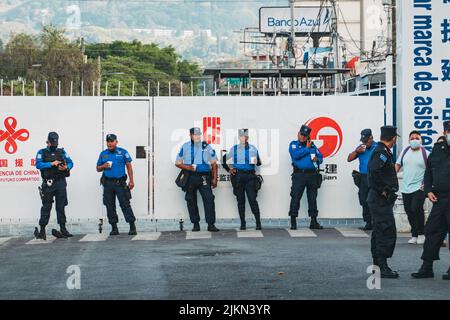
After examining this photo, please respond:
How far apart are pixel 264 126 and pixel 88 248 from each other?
5.05m

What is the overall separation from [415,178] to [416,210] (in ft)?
1.72

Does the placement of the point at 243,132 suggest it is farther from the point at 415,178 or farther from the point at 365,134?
the point at 415,178

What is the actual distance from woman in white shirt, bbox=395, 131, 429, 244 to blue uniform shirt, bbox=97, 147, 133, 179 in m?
5.10

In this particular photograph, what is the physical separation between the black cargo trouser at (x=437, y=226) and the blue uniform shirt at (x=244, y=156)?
22.7ft

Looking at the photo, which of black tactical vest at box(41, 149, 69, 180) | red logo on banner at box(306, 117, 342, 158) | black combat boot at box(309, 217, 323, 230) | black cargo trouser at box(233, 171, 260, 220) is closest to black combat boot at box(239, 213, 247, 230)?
black cargo trouser at box(233, 171, 260, 220)

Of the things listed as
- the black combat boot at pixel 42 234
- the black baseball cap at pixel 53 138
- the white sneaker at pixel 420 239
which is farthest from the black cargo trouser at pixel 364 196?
the black combat boot at pixel 42 234

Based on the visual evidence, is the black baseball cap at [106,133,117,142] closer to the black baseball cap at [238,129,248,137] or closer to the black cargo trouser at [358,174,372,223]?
the black baseball cap at [238,129,248,137]

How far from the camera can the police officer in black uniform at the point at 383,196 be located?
499 inches

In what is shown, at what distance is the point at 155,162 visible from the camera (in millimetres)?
20156

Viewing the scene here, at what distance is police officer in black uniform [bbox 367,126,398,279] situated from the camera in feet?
41.5

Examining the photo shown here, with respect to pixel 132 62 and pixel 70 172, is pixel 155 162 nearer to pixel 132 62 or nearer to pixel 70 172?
pixel 70 172

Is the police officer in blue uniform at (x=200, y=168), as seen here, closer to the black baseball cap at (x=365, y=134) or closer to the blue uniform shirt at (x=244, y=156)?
the blue uniform shirt at (x=244, y=156)

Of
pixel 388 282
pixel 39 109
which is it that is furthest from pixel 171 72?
pixel 388 282

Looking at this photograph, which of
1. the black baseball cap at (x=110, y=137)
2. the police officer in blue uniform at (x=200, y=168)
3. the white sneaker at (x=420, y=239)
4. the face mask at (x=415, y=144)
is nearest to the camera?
the face mask at (x=415, y=144)
